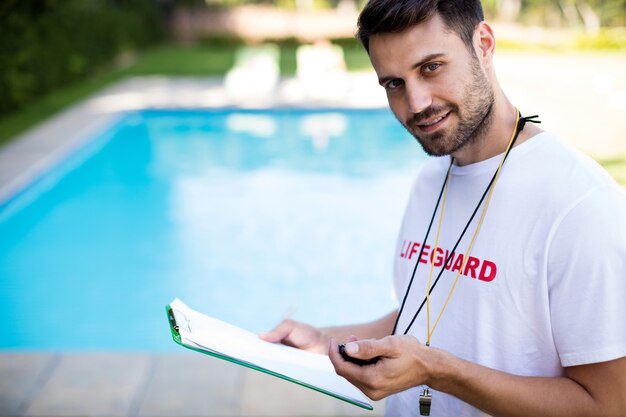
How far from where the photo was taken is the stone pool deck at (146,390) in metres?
3.20

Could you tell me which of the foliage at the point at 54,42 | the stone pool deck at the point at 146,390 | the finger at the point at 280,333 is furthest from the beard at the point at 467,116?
the foliage at the point at 54,42

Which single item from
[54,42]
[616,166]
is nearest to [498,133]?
[616,166]

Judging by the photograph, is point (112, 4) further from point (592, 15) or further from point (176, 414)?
Answer: point (176, 414)

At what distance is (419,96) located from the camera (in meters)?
1.34

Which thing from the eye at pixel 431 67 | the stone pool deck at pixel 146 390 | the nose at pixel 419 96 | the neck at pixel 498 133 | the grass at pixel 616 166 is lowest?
the stone pool deck at pixel 146 390

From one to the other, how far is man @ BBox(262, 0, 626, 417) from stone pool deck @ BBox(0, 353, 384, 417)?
1799mm

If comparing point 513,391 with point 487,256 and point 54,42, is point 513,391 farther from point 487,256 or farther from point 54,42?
point 54,42

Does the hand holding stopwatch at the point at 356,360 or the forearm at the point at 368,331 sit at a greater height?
the hand holding stopwatch at the point at 356,360

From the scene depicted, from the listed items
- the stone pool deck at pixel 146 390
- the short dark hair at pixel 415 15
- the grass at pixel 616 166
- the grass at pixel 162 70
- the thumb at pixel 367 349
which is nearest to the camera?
the thumb at pixel 367 349

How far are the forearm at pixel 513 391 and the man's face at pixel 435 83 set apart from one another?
446 mm

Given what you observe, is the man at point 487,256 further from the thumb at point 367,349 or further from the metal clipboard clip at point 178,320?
the metal clipboard clip at point 178,320

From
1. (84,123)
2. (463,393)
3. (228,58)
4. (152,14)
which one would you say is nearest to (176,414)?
(463,393)

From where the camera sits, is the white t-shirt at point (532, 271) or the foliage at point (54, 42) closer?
the white t-shirt at point (532, 271)

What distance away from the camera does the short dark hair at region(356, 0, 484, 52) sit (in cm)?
128
